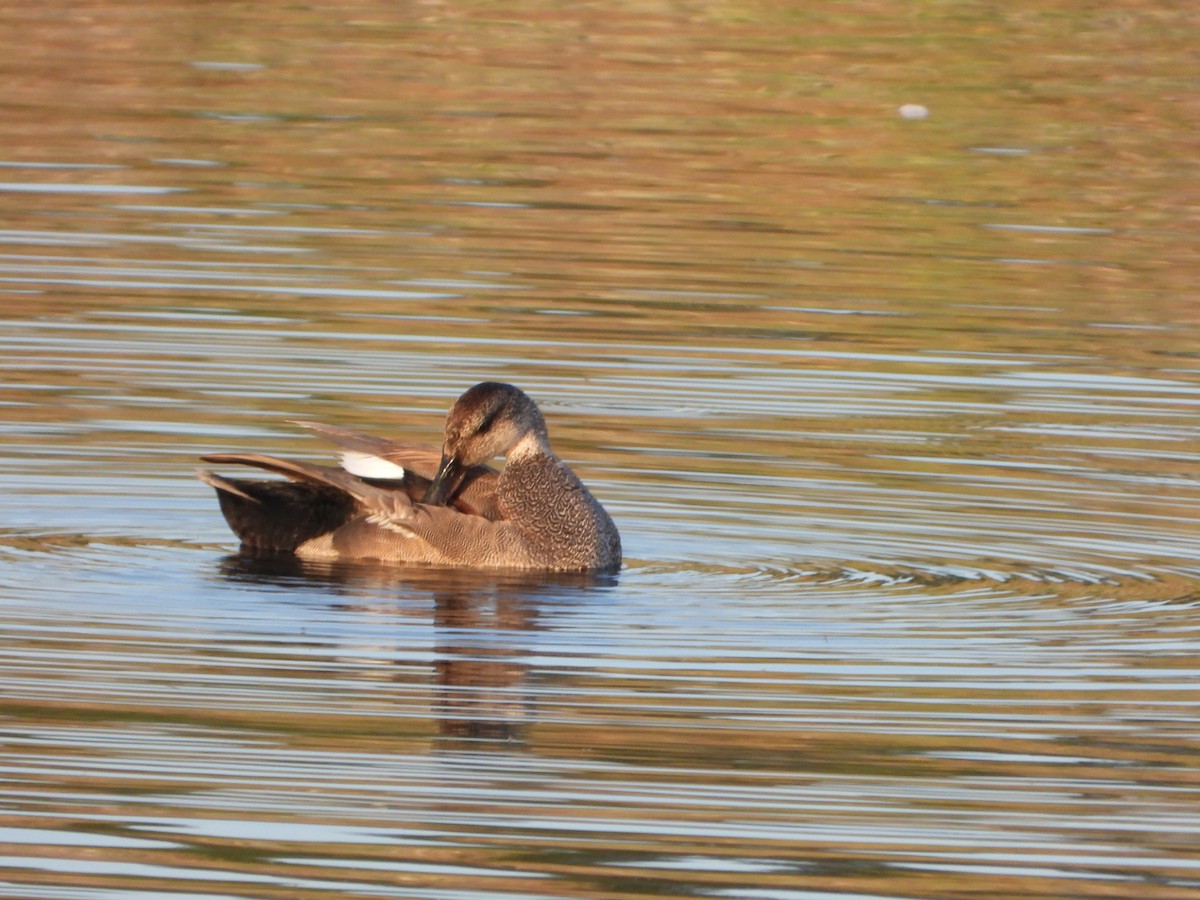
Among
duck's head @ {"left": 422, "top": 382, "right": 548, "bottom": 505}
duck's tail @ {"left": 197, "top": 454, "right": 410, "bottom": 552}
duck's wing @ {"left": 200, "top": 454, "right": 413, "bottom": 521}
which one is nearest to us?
duck's wing @ {"left": 200, "top": 454, "right": 413, "bottom": 521}

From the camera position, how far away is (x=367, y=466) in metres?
11.0

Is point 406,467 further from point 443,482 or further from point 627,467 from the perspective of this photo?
point 627,467

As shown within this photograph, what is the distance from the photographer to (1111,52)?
2853 cm

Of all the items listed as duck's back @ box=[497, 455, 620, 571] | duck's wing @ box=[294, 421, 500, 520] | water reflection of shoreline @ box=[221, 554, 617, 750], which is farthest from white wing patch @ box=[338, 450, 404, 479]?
duck's back @ box=[497, 455, 620, 571]

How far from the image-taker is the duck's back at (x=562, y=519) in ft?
36.2

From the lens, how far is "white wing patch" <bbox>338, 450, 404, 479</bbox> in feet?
36.0

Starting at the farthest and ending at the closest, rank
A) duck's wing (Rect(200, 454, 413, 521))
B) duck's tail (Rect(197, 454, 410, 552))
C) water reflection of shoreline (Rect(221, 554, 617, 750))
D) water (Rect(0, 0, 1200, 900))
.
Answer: duck's tail (Rect(197, 454, 410, 552))
duck's wing (Rect(200, 454, 413, 521))
water reflection of shoreline (Rect(221, 554, 617, 750))
water (Rect(0, 0, 1200, 900))

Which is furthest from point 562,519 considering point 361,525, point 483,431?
point 361,525

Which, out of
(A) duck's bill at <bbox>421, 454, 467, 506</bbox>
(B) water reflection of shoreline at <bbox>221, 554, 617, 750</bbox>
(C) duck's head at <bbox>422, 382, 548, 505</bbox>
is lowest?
(B) water reflection of shoreline at <bbox>221, 554, 617, 750</bbox>

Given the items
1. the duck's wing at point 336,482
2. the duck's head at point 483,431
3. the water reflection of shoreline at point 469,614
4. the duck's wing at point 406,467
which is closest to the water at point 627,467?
the water reflection of shoreline at point 469,614

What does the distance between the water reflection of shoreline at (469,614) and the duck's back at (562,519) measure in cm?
8

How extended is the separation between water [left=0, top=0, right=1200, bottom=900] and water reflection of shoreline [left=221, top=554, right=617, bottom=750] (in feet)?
0.09

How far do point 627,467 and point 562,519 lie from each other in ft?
5.91

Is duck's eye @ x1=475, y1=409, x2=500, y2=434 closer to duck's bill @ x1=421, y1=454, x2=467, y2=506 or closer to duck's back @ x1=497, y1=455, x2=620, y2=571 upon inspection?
duck's bill @ x1=421, y1=454, x2=467, y2=506
